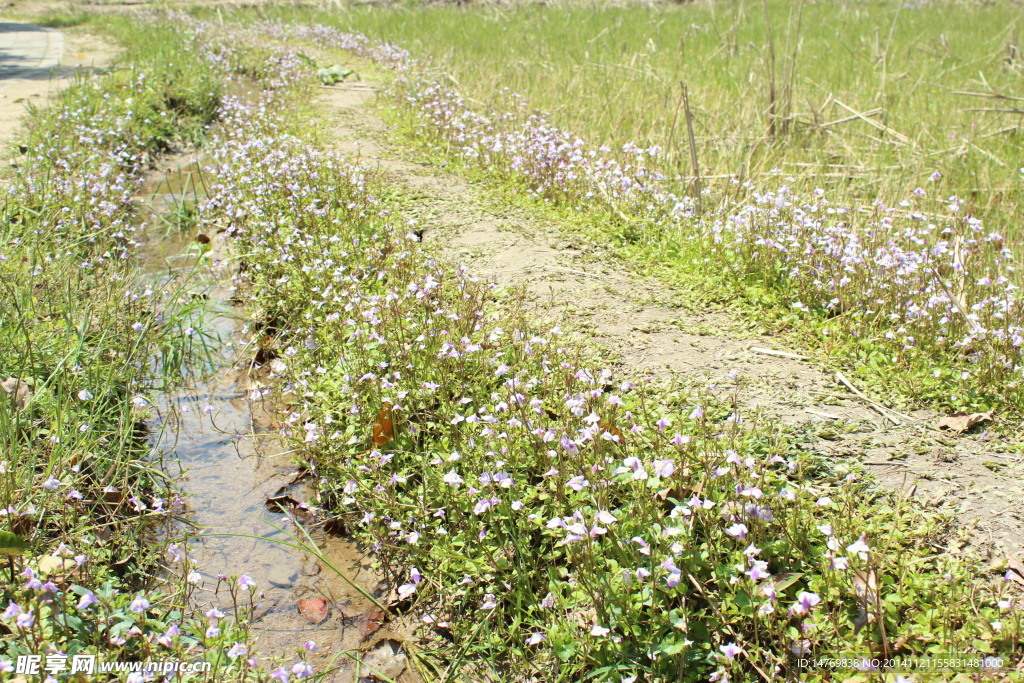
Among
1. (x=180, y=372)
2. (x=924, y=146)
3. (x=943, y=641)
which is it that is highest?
(x=924, y=146)

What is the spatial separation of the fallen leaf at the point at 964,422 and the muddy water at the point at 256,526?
2.45 metres

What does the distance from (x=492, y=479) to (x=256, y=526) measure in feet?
3.72

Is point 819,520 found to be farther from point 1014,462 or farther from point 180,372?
point 180,372

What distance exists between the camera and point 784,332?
4035 mm

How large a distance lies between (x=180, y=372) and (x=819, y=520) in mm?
3533

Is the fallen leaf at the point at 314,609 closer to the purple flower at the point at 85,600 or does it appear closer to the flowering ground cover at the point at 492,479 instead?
the flowering ground cover at the point at 492,479

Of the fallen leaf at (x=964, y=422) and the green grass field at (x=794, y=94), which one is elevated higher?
the green grass field at (x=794, y=94)

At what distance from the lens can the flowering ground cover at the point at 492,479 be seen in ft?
7.55

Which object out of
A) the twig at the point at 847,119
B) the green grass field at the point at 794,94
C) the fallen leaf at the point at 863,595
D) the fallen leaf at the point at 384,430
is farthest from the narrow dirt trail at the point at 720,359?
the twig at the point at 847,119

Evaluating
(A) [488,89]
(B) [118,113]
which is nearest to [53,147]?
(B) [118,113]

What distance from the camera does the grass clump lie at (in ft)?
7.45

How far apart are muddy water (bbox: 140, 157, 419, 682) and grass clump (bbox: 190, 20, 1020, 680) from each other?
0.15 meters

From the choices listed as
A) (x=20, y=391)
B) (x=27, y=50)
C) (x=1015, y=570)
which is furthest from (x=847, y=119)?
(x=27, y=50)

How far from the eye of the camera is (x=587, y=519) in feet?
8.66
